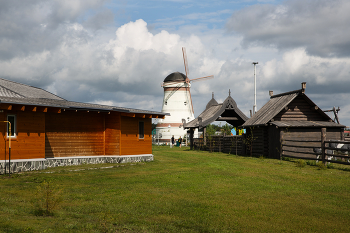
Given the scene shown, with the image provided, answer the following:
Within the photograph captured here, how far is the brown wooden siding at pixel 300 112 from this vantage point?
2520 centimetres

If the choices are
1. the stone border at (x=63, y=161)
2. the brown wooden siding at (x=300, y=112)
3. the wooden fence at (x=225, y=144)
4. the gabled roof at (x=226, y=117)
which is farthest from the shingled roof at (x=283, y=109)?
the stone border at (x=63, y=161)

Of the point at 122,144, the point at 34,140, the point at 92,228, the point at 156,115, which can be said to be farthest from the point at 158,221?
the point at 156,115

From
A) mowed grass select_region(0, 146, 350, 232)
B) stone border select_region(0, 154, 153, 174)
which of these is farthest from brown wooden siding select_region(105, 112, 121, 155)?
mowed grass select_region(0, 146, 350, 232)

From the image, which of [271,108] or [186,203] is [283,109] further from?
[186,203]

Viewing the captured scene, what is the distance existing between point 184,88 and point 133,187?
48.6 m

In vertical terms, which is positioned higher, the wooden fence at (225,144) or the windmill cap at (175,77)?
the windmill cap at (175,77)

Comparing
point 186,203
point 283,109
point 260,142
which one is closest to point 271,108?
point 283,109

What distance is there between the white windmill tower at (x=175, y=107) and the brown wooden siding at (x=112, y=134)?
37.2 meters

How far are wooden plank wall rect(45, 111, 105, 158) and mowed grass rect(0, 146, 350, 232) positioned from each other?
4375mm

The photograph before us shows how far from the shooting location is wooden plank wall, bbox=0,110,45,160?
16.4 meters

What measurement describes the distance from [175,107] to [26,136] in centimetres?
4276

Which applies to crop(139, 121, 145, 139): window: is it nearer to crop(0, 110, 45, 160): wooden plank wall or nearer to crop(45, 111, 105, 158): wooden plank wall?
crop(45, 111, 105, 158): wooden plank wall

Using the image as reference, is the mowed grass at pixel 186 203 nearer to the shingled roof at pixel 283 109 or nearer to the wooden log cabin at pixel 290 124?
the wooden log cabin at pixel 290 124

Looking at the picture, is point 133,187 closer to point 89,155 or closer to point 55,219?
point 55,219
